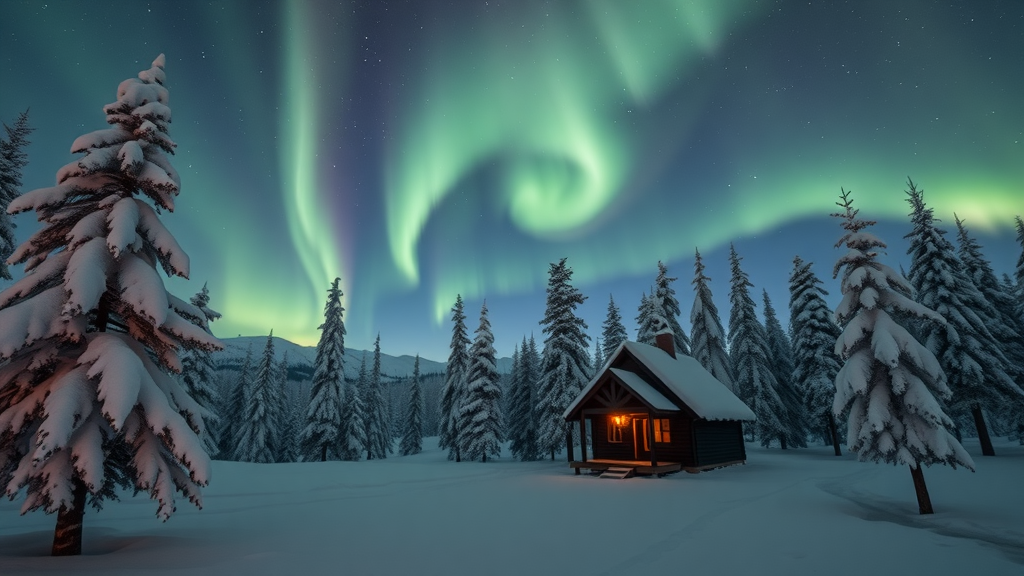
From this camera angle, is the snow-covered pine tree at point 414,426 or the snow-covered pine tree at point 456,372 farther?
the snow-covered pine tree at point 414,426

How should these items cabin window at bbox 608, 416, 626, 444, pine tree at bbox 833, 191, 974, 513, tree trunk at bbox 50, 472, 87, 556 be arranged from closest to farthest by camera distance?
tree trunk at bbox 50, 472, 87, 556 < pine tree at bbox 833, 191, 974, 513 < cabin window at bbox 608, 416, 626, 444

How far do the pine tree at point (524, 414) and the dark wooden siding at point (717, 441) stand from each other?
50.2 ft

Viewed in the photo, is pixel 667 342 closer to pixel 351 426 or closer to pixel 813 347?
pixel 813 347

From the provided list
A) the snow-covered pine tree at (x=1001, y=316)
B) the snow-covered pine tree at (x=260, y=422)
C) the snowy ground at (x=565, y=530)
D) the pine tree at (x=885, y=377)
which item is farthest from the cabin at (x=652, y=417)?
the snow-covered pine tree at (x=260, y=422)

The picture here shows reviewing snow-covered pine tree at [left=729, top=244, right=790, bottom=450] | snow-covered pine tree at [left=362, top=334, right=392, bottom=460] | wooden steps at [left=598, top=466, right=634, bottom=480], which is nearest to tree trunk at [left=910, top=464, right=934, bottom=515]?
wooden steps at [left=598, top=466, right=634, bottom=480]

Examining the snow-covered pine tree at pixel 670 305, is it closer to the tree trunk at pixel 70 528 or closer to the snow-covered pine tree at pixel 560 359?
the snow-covered pine tree at pixel 560 359

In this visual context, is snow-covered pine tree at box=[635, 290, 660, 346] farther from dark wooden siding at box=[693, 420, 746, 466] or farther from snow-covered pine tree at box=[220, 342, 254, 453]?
snow-covered pine tree at box=[220, 342, 254, 453]

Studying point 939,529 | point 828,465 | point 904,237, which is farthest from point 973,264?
point 939,529

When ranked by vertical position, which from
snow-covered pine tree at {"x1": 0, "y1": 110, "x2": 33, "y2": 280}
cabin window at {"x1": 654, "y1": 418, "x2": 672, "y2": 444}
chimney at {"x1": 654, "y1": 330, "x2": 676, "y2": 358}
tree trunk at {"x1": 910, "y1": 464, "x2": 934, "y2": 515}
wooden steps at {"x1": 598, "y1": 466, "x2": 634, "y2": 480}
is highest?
snow-covered pine tree at {"x1": 0, "y1": 110, "x2": 33, "y2": 280}

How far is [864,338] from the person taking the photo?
13883 millimetres

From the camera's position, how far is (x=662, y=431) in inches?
997

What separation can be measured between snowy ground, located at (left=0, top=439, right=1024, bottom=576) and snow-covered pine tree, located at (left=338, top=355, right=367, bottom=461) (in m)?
25.3

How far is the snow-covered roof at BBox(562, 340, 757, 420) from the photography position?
2395 centimetres

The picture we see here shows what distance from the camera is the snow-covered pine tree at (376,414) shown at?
54159mm
